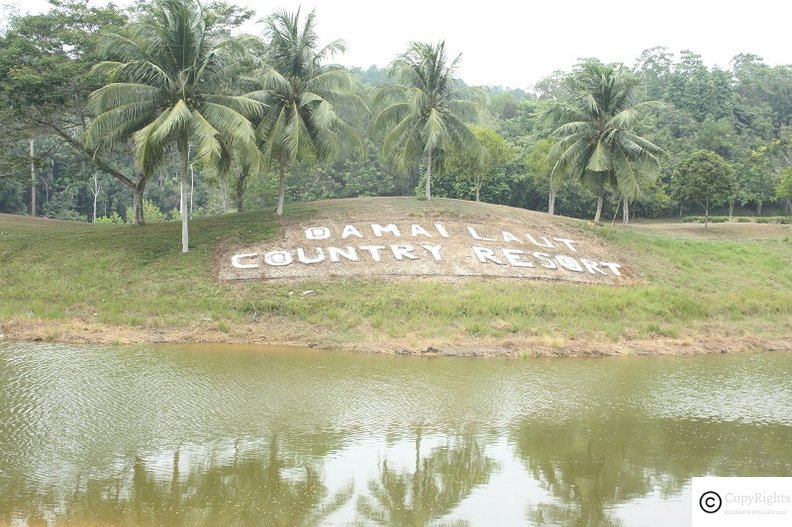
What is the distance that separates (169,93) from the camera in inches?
1049

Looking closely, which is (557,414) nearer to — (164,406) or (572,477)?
(572,477)

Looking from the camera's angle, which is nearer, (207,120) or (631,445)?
(631,445)

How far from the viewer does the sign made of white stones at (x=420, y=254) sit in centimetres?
2620

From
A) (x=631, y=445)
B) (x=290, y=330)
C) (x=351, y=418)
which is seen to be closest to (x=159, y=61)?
(x=290, y=330)

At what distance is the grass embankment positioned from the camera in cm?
2148

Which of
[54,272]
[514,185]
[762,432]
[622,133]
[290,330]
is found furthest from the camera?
[514,185]

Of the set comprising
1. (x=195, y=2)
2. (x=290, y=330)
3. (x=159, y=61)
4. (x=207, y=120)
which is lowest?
(x=290, y=330)

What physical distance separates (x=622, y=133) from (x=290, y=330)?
72.2 feet

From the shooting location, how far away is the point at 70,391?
14.6 meters

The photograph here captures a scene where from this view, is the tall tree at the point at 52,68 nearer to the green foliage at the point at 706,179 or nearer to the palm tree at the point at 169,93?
the palm tree at the point at 169,93

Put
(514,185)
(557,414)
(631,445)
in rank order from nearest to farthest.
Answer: (631,445)
(557,414)
(514,185)

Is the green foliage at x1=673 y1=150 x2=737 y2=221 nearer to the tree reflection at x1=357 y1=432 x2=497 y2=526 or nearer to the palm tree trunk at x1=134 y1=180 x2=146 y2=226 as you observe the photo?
the palm tree trunk at x1=134 y1=180 x2=146 y2=226

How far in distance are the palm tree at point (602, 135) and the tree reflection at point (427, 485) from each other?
83.4 feet

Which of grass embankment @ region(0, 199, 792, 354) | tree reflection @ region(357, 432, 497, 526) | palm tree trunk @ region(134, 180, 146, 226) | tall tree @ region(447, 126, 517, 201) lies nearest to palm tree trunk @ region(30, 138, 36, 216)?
grass embankment @ region(0, 199, 792, 354)
